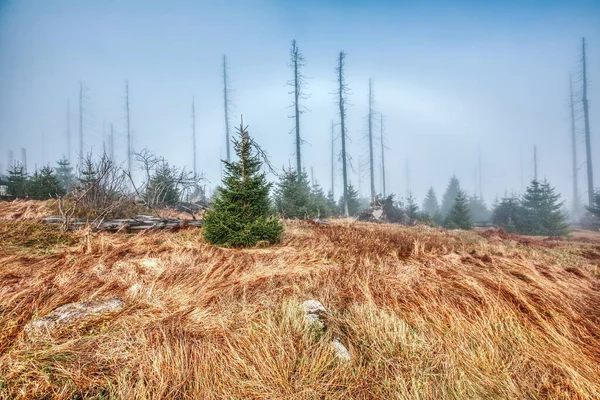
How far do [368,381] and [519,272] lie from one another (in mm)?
2774

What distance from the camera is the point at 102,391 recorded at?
4.50 ft

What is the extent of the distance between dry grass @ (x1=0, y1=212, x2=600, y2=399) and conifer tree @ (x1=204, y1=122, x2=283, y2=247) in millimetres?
1358

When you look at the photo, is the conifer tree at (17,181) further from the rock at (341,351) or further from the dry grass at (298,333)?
the rock at (341,351)

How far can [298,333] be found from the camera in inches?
72.9

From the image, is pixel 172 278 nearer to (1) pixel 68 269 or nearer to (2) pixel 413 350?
(1) pixel 68 269

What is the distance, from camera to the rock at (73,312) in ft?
5.78

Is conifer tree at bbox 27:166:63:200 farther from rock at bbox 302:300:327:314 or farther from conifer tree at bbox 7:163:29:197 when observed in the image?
rock at bbox 302:300:327:314

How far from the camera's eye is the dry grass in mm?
1427

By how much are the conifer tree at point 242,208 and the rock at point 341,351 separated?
3051 mm

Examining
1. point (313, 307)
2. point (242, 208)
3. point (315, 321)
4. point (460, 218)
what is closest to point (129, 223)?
point (242, 208)

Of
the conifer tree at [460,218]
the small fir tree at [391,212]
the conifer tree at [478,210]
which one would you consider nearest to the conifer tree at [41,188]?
the small fir tree at [391,212]

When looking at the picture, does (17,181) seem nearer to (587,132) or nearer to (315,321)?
(315,321)

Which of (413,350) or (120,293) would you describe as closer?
(413,350)

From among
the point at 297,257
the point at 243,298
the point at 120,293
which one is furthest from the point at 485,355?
the point at 120,293
